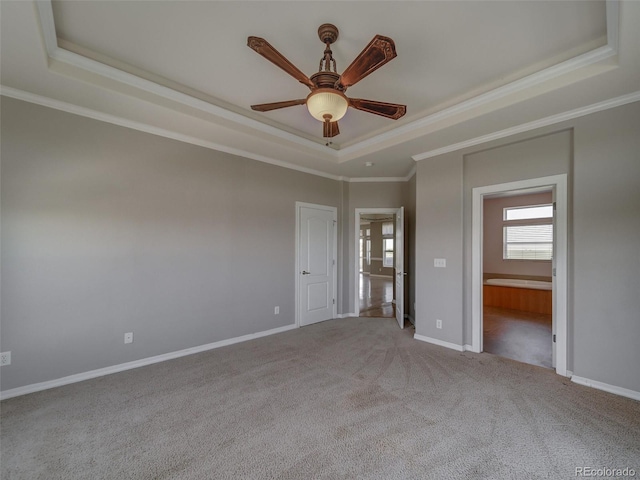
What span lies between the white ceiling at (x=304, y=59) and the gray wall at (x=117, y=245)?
15.6 inches

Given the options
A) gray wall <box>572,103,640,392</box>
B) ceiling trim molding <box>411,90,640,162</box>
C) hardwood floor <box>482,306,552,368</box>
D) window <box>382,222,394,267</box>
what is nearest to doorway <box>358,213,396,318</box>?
window <box>382,222,394,267</box>

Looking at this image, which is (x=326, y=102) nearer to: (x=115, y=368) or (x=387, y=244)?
(x=115, y=368)

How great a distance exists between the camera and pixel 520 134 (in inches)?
123

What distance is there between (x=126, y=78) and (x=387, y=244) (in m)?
10.4

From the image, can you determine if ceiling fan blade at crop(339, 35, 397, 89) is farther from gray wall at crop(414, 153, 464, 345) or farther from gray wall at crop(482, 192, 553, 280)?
gray wall at crop(482, 192, 553, 280)

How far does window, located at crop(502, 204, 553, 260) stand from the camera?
258 inches

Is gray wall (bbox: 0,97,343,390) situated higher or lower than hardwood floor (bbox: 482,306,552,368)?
higher

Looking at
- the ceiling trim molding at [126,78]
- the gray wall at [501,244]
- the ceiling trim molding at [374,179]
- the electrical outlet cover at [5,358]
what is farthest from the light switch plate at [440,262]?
the electrical outlet cover at [5,358]

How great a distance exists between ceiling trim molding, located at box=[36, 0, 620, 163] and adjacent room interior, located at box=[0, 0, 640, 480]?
0.07 ft

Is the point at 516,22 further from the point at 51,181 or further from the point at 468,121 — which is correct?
the point at 51,181

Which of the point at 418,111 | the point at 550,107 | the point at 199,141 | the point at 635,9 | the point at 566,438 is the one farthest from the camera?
the point at 199,141


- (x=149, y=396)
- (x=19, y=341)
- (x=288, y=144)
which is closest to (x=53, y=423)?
(x=149, y=396)

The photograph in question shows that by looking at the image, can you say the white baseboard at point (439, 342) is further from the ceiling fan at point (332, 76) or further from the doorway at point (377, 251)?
the doorway at point (377, 251)

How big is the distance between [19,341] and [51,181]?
1459mm
